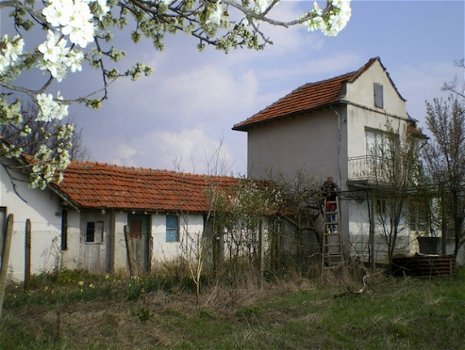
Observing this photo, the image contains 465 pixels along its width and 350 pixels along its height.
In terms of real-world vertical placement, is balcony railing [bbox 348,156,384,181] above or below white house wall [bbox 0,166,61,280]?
above

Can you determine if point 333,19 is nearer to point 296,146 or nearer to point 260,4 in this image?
point 260,4

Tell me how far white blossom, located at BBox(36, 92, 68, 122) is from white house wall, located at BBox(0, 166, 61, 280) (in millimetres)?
10591

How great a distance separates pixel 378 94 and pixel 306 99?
10.0ft

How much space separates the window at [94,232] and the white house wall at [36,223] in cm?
127

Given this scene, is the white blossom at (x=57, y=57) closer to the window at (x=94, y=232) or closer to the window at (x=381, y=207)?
the window at (x=94, y=232)

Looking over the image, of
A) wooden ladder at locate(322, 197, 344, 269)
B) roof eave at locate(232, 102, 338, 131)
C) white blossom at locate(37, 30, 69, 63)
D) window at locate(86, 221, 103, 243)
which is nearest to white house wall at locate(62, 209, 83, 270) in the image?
window at locate(86, 221, 103, 243)

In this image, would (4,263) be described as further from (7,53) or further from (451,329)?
(451,329)

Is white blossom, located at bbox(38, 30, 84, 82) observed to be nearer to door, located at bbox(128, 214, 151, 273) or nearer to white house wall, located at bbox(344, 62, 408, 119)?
door, located at bbox(128, 214, 151, 273)

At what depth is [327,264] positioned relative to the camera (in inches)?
647

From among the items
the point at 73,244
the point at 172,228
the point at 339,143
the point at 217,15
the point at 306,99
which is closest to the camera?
the point at 217,15

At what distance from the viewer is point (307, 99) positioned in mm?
23031

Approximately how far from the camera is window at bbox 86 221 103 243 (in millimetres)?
16922

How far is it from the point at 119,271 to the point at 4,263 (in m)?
8.78

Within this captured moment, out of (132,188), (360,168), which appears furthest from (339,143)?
(132,188)
